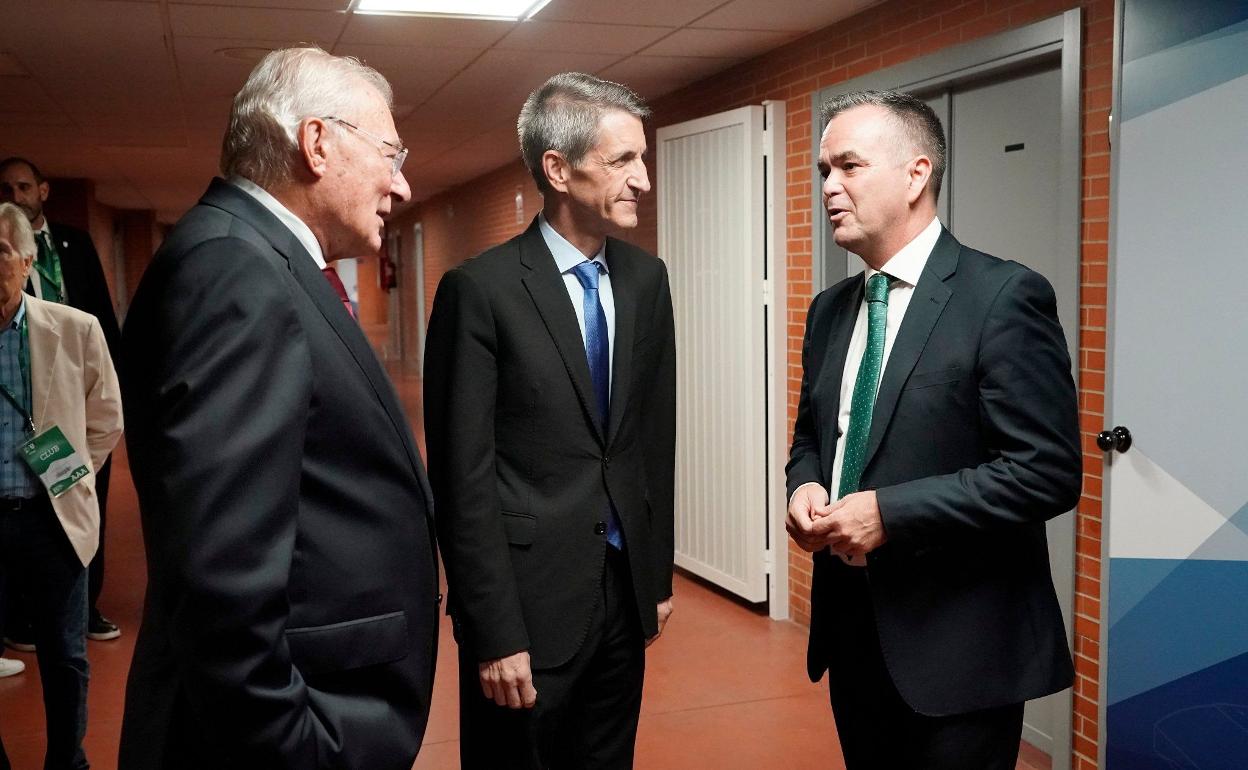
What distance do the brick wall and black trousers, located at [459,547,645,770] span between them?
169cm

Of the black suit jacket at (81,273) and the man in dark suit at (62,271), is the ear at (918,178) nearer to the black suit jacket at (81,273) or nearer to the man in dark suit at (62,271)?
the man in dark suit at (62,271)

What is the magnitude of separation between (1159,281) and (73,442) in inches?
120

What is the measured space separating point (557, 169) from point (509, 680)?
1.02m

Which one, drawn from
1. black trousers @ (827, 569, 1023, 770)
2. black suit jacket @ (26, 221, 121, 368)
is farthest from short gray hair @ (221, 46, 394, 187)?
black suit jacket @ (26, 221, 121, 368)

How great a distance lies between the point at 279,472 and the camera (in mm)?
1272

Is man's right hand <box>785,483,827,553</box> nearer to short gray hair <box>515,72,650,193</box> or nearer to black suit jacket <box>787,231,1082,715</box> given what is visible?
black suit jacket <box>787,231,1082,715</box>

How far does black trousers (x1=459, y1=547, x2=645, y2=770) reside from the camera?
2.12 meters

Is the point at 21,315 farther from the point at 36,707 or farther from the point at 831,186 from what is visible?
the point at 831,186

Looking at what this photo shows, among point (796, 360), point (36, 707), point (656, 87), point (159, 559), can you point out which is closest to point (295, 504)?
point (159, 559)

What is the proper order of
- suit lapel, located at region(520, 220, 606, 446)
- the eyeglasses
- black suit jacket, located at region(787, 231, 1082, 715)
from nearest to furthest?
the eyeglasses, black suit jacket, located at region(787, 231, 1082, 715), suit lapel, located at region(520, 220, 606, 446)

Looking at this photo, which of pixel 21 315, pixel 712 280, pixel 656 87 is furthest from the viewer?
pixel 656 87

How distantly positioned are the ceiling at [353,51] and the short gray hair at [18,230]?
1.47 metres

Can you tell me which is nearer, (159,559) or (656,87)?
(159,559)

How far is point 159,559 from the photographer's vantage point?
50.4 inches
